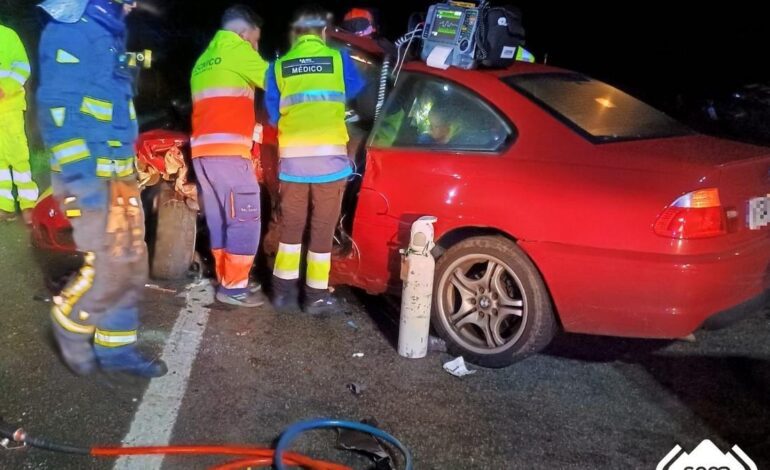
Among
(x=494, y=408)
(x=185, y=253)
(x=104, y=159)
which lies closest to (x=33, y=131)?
(x=185, y=253)

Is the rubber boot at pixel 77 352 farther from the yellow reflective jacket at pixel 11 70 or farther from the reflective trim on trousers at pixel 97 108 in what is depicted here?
the yellow reflective jacket at pixel 11 70

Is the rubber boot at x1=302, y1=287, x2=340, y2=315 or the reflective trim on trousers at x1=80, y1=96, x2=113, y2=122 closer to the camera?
the reflective trim on trousers at x1=80, y1=96, x2=113, y2=122

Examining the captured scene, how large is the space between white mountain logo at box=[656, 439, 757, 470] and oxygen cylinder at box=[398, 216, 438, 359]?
1438mm

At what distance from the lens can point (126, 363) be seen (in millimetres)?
4047

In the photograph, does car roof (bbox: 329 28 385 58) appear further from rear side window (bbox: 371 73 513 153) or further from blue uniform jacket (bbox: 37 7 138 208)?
blue uniform jacket (bbox: 37 7 138 208)

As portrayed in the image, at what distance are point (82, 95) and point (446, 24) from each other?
83.3 inches

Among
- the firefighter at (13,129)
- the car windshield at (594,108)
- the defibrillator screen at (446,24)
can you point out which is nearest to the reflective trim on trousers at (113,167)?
the defibrillator screen at (446,24)

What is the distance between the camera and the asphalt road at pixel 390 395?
3.53 m

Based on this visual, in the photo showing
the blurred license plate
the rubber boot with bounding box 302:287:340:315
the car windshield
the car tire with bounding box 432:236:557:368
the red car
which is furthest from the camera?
the rubber boot with bounding box 302:287:340:315

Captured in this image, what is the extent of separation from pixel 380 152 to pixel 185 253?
1.68m

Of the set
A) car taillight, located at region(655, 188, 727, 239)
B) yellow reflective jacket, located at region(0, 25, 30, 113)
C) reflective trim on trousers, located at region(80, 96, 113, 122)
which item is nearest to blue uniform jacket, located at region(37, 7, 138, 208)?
reflective trim on trousers, located at region(80, 96, 113, 122)

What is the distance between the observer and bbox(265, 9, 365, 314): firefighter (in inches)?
183

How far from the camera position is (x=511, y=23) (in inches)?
183

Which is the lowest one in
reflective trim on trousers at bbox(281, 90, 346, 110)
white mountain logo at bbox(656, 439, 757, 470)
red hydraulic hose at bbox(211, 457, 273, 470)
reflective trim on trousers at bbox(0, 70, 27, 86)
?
red hydraulic hose at bbox(211, 457, 273, 470)
